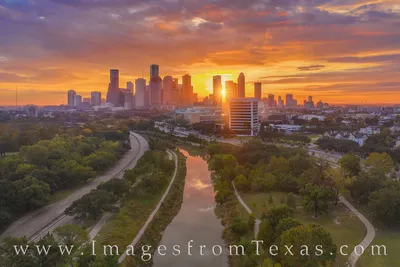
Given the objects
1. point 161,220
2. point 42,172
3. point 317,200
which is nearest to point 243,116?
point 42,172

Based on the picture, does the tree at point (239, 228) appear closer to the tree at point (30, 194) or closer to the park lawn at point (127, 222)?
the park lawn at point (127, 222)

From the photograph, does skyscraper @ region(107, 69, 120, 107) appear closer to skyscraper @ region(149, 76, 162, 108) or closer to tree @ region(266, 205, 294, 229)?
skyscraper @ region(149, 76, 162, 108)

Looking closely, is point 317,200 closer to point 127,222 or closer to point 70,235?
point 127,222

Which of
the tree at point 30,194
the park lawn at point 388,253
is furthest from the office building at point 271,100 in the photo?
the park lawn at point 388,253

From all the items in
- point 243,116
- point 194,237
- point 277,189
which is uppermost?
point 243,116

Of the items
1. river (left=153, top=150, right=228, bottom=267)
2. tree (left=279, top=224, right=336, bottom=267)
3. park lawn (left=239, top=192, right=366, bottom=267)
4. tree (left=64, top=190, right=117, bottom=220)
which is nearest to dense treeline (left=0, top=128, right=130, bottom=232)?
tree (left=64, top=190, right=117, bottom=220)

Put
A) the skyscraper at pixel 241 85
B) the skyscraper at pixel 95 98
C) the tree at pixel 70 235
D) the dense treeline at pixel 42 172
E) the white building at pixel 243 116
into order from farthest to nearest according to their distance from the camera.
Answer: the skyscraper at pixel 95 98 → the skyscraper at pixel 241 85 → the white building at pixel 243 116 → the dense treeline at pixel 42 172 → the tree at pixel 70 235

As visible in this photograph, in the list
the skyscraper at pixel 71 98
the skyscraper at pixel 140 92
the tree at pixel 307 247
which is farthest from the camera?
the skyscraper at pixel 71 98
